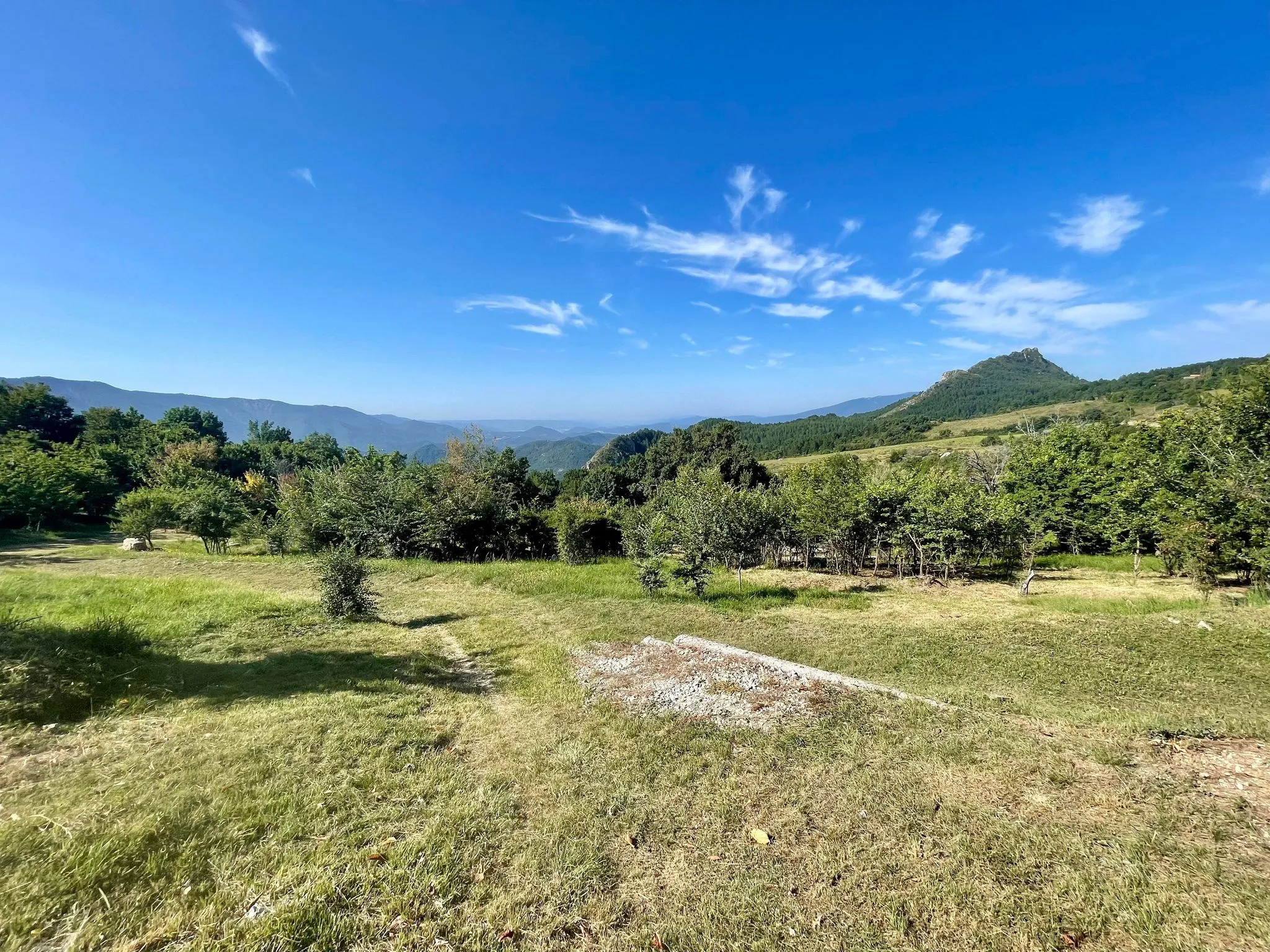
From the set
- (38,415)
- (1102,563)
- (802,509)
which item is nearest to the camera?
(802,509)

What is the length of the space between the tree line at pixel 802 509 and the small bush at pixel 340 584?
512 millimetres

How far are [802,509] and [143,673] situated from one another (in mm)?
23261

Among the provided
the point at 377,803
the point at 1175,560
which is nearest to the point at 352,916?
the point at 377,803

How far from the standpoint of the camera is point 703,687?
790 centimetres

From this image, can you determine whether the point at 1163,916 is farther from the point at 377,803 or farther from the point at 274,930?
the point at 377,803

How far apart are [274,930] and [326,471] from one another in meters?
28.9

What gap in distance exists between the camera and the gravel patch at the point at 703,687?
6.98m

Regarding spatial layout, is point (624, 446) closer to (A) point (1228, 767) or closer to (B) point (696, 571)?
(B) point (696, 571)

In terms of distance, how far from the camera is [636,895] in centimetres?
373

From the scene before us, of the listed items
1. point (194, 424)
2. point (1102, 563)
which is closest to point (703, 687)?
point (1102, 563)

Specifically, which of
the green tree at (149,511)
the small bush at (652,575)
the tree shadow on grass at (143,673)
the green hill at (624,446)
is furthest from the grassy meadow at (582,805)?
the green hill at (624,446)

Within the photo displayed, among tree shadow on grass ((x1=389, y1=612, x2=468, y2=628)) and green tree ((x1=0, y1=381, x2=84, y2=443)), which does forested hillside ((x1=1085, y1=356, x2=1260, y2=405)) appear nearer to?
tree shadow on grass ((x1=389, y1=612, x2=468, y2=628))

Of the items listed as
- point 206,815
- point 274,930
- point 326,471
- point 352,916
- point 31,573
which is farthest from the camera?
point 326,471

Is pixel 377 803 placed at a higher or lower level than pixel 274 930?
lower
